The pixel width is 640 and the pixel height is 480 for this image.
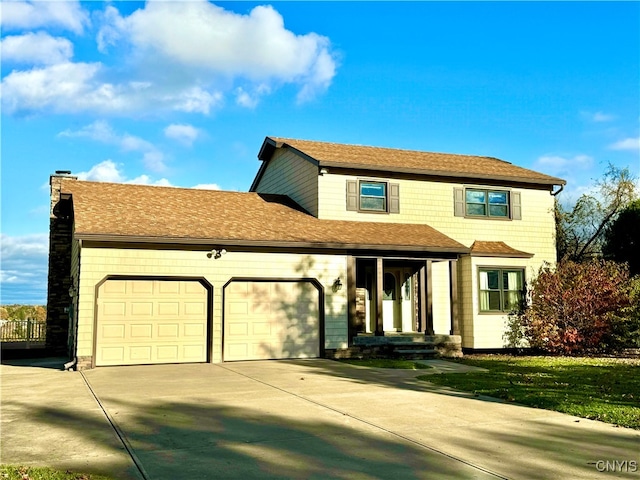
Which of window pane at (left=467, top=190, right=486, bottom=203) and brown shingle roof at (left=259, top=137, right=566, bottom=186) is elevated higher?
brown shingle roof at (left=259, top=137, right=566, bottom=186)

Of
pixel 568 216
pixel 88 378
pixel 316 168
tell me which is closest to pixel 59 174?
pixel 316 168

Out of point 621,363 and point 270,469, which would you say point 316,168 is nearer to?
point 621,363

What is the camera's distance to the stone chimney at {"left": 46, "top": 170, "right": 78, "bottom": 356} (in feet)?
65.3

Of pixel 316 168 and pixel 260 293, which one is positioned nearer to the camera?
pixel 260 293

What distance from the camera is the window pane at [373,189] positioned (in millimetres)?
19672

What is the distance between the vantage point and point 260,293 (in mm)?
16250

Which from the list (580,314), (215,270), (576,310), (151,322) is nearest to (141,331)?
(151,322)

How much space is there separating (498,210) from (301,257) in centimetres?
838

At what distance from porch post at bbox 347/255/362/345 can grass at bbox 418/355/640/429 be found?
3.22 metres

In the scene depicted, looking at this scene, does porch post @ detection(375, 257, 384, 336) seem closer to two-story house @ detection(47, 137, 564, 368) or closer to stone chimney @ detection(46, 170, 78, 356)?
two-story house @ detection(47, 137, 564, 368)

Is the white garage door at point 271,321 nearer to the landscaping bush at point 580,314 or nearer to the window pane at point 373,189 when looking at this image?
the window pane at point 373,189

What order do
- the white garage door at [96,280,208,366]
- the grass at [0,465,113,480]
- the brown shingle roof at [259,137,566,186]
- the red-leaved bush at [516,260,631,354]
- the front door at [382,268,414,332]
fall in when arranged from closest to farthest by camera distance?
the grass at [0,465,113,480]
the white garage door at [96,280,208,366]
the red-leaved bush at [516,260,631,354]
the brown shingle roof at [259,137,566,186]
the front door at [382,268,414,332]

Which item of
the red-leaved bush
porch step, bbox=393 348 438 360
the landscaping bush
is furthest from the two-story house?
the red-leaved bush

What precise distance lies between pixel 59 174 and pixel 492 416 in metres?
17.4
